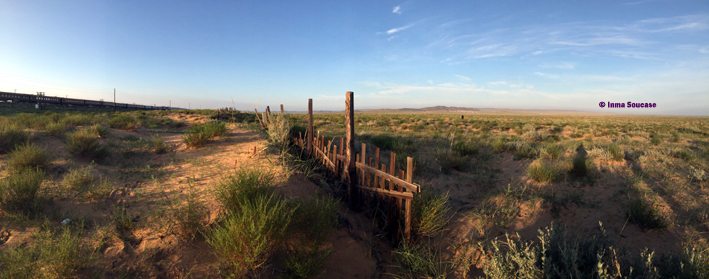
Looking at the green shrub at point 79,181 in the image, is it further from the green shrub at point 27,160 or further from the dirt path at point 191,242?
the green shrub at point 27,160

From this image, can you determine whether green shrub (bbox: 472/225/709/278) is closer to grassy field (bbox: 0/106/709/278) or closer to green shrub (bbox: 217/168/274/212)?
grassy field (bbox: 0/106/709/278)

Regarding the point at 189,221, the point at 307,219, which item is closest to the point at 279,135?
the point at 189,221

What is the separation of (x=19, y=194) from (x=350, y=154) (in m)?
4.83

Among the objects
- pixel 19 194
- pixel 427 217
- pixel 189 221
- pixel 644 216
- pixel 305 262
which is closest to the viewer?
pixel 305 262

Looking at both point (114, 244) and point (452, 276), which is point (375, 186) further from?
point (114, 244)

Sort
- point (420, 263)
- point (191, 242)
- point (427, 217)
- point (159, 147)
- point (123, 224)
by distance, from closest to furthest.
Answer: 1. point (191, 242)
2. point (123, 224)
3. point (420, 263)
4. point (427, 217)
5. point (159, 147)

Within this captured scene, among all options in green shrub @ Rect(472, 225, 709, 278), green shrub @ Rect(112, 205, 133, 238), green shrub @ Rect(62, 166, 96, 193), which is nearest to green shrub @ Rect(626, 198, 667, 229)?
green shrub @ Rect(472, 225, 709, 278)

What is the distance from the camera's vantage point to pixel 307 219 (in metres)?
4.14

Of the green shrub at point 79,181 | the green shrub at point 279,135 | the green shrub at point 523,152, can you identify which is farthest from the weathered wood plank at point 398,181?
the green shrub at point 523,152

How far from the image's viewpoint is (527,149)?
10680 millimetres

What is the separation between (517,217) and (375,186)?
2566mm

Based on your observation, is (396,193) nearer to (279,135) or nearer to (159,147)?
(279,135)

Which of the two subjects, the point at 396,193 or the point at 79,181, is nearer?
the point at 396,193

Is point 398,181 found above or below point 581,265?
above
